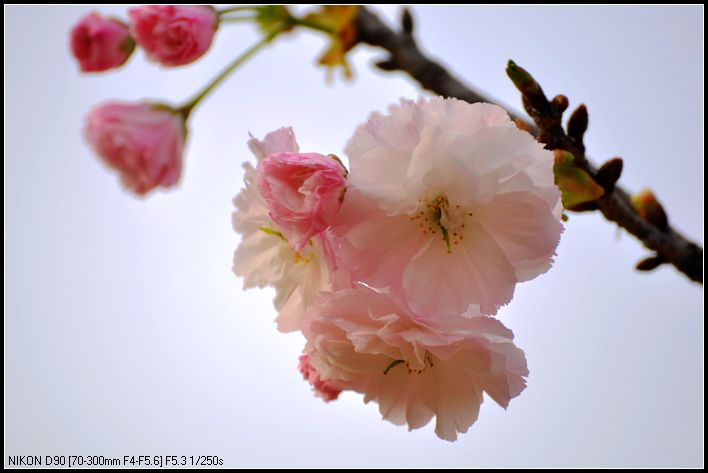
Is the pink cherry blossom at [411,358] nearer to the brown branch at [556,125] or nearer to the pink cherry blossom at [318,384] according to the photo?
the pink cherry blossom at [318,384]

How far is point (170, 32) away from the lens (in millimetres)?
903

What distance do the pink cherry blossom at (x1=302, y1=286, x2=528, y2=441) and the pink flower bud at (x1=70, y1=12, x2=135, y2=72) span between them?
52 centimetres

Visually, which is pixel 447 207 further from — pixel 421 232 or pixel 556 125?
pixel 556 125

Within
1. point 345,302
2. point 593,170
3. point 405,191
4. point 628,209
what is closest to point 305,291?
point 345,302

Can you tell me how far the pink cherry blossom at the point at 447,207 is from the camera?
668 mm

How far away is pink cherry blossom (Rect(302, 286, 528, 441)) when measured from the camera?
2.31ft

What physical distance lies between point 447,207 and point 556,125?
239 mm

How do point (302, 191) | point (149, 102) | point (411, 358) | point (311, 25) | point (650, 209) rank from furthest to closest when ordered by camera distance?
1. point (311, 25)
2. point (650, 209)
3. point (149, 102)
4. point (411, 358)
5. point (302, 191)

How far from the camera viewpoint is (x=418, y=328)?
720mm

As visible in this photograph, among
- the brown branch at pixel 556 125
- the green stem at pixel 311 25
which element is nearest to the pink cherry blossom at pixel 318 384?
the brown branch at pixel 556 125

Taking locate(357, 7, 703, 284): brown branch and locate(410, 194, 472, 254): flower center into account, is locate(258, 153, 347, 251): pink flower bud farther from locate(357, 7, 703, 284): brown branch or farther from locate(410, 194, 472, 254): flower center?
locate(357, 7, 703, 284): brown branch

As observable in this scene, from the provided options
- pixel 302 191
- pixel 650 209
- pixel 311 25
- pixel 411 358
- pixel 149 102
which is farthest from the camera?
pixel 311 25

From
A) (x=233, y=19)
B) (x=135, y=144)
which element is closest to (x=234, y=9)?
(x=233, y=19)

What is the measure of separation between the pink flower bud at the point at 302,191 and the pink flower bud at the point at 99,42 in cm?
43
